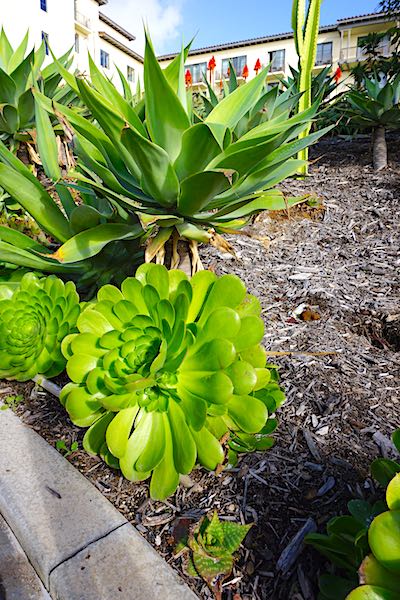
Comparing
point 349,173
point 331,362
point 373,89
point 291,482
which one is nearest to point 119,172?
point 331,362

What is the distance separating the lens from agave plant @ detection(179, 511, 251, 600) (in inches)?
37.4

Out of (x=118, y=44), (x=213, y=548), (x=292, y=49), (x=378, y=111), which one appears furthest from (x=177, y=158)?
(x=118, y=44)

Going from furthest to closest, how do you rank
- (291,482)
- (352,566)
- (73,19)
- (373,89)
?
1. (73,19)
2. (373,89)
3. (291,482)
4. (352,566)

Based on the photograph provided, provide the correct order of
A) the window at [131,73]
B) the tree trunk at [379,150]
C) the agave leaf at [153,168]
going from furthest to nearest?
1. the window at [131,73]
2. the tree trunk at [379,150]
3. the agave leaf at [153,168]

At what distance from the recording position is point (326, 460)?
1.21 meters

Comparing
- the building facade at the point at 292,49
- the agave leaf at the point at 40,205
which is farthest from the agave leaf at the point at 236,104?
the building facade at the point at 292,49

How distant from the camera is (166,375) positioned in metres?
1.14

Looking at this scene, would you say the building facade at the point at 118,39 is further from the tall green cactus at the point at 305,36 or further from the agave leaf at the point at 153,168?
the agave leaf at the point at 153,168

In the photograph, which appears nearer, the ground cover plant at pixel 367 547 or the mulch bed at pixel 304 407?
A: the ground cover plant at pixel 367 547

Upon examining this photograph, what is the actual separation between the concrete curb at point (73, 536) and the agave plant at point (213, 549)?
0.17 feet

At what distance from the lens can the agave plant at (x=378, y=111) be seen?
11.5ft

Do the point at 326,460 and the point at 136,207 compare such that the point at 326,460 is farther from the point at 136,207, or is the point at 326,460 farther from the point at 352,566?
the point at 136,207

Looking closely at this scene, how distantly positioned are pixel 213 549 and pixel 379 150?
12.1 feet

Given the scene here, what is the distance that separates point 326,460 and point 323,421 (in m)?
0.17
